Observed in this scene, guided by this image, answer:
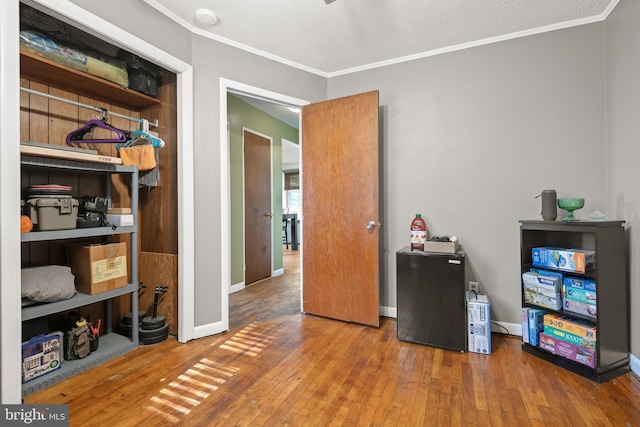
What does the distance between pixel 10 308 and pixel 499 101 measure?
3346mm

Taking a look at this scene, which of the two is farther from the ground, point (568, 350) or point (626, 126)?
point (626, 126)

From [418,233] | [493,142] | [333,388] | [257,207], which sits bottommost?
[333,388]

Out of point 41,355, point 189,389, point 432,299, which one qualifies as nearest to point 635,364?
point 432,299

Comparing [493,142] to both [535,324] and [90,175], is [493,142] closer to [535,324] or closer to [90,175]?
[535,324]

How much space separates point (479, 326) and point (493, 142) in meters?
1.45

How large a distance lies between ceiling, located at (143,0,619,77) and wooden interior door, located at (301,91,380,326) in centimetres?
47

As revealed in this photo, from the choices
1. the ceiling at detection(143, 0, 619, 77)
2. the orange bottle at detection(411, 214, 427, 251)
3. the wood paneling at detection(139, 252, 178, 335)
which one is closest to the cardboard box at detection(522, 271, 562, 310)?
the orange bottle at detection(411, 214, 427, 251)

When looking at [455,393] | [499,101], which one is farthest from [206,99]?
[455,393]

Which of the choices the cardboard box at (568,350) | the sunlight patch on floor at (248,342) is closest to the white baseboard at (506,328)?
the cardboard box at (568,350)

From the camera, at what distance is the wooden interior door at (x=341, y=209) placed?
258 centimetres

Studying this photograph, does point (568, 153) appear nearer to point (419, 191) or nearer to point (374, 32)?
point (419, 191)

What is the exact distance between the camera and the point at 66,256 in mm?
2086

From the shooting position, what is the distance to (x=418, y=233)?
246cm

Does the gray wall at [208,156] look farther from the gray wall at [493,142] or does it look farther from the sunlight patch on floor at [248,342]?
the gray wall at [493,142]
